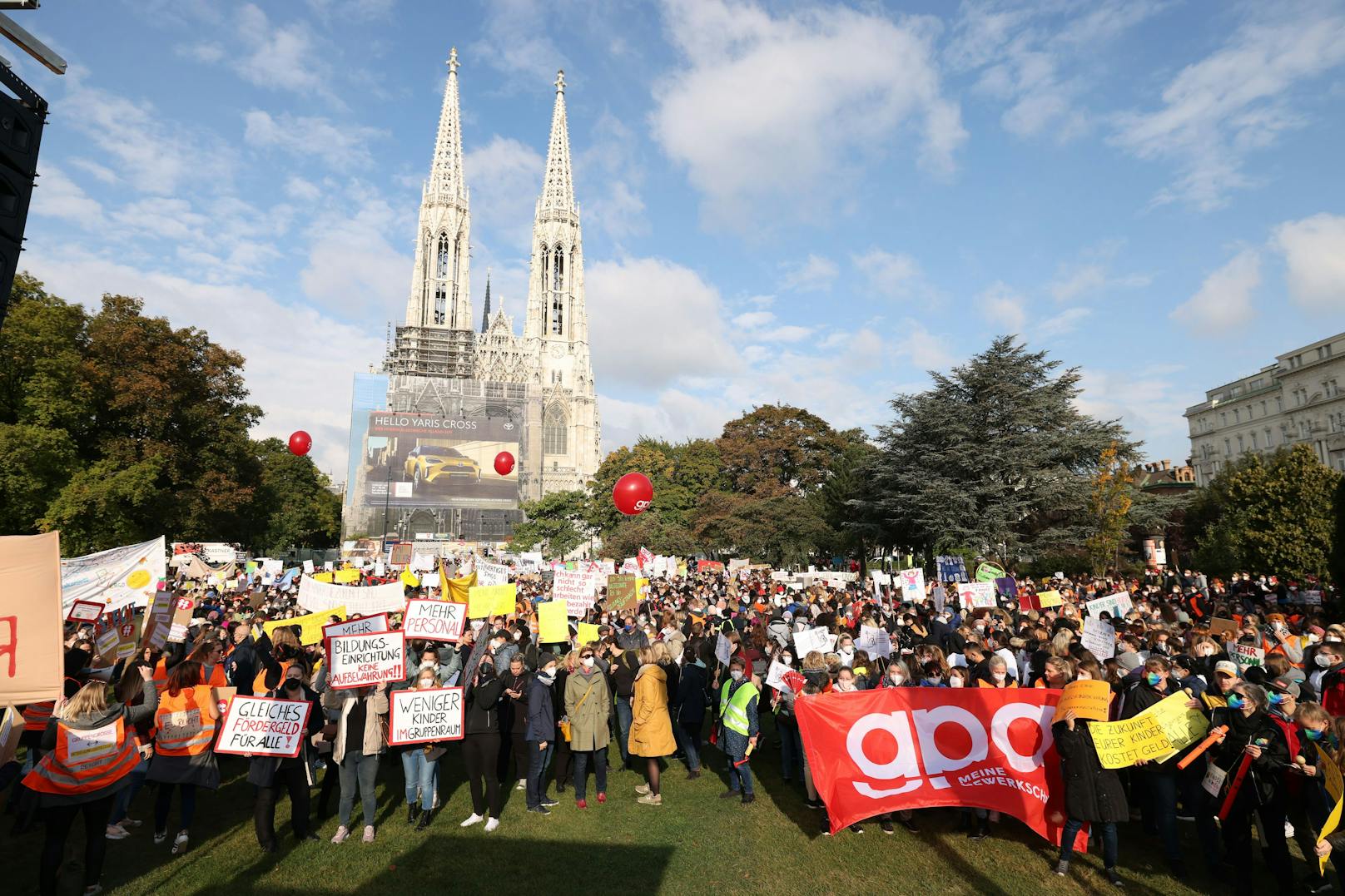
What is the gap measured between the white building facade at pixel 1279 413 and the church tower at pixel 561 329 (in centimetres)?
6217

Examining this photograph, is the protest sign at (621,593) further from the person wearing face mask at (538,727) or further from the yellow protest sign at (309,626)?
the person wearing face mask at (538,727)

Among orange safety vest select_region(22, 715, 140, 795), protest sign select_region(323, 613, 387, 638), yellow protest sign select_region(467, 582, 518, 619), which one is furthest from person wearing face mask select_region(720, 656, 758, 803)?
yellow protest sign select_region(467, 582, 518, 619)

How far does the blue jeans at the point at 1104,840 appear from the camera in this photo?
545cm

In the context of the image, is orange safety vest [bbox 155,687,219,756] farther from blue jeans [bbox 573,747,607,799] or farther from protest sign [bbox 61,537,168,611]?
protest sign [bbox 61,537,168,611]

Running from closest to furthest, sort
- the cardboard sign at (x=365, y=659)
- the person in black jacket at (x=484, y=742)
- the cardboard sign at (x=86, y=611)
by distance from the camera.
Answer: the cardboard sign at (x=365, y=659)
the person in black jacket at (x=484, y=742)
the cardboard sign at (x=86, y=611)

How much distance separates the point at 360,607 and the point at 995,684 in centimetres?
1121

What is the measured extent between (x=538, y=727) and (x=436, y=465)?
56017 mm

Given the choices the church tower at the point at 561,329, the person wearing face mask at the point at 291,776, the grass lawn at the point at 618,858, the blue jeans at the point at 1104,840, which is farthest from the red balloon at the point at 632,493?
the church tower at the point at 561,329

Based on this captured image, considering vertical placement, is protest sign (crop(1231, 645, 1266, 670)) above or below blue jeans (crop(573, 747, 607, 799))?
above

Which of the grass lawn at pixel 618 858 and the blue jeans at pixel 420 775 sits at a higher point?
the blue jeans at pixel 420 775

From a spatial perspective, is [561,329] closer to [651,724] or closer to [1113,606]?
[1113,606]

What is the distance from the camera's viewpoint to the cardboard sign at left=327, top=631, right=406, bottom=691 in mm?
6633

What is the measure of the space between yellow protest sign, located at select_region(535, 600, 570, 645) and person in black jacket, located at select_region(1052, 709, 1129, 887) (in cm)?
762

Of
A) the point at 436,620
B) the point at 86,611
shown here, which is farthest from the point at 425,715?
the point at 86,611
